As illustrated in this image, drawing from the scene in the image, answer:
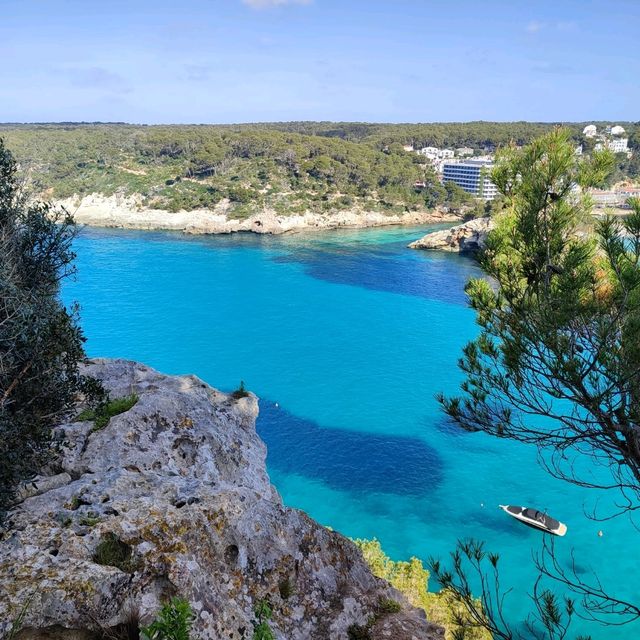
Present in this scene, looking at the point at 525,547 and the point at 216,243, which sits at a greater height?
the point at 216,243

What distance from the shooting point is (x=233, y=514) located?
23.3 ft

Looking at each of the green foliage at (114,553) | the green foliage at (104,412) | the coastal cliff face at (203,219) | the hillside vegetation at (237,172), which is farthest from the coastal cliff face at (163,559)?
the hillside vegetation at (237,172)

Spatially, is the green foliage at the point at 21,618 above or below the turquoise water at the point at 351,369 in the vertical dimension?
above

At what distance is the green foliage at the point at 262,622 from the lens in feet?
19.0

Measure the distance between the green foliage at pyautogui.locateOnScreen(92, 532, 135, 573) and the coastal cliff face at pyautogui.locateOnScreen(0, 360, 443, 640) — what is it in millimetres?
12

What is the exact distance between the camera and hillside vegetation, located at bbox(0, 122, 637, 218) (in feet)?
283

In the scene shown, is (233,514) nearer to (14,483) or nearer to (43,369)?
(14,483)

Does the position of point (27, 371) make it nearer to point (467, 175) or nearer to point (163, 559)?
point (163, 559)

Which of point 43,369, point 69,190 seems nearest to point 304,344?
point 43,369

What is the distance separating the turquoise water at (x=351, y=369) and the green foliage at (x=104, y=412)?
39.1 feet

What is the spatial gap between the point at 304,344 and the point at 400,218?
186 ft

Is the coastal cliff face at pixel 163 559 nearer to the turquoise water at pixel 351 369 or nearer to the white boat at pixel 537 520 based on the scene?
the turquoise water at pixel 351 369

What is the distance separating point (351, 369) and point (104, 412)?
25333mm

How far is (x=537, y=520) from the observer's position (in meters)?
19.8
